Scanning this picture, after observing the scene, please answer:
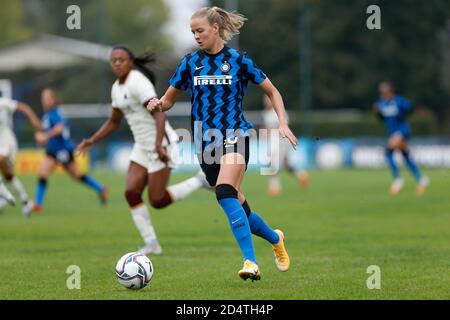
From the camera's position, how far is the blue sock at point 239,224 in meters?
8.01

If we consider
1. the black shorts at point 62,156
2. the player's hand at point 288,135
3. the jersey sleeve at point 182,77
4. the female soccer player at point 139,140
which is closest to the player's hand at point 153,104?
the jersey sleeve at point 182,77

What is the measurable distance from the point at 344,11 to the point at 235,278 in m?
41.2

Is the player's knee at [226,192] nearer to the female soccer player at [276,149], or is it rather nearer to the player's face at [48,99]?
the player's face at [48,99]

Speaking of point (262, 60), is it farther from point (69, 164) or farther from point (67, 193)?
point (69, 164)

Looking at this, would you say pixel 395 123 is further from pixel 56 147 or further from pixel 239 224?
pixel 239 224

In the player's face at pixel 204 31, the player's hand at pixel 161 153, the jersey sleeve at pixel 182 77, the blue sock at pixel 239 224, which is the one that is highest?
the player's face at pixel 204 31

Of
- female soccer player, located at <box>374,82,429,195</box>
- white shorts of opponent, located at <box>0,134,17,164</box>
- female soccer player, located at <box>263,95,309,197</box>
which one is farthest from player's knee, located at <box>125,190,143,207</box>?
female soccer player, located at <box>263,95,309,197</box>

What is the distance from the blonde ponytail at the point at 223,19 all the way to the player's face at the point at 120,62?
259 cm

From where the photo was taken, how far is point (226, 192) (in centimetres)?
809

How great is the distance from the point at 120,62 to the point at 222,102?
2.81 metres

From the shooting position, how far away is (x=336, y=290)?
25.7ft

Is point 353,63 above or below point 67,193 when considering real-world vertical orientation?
above

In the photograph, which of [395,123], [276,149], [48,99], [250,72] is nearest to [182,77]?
[250,72]
